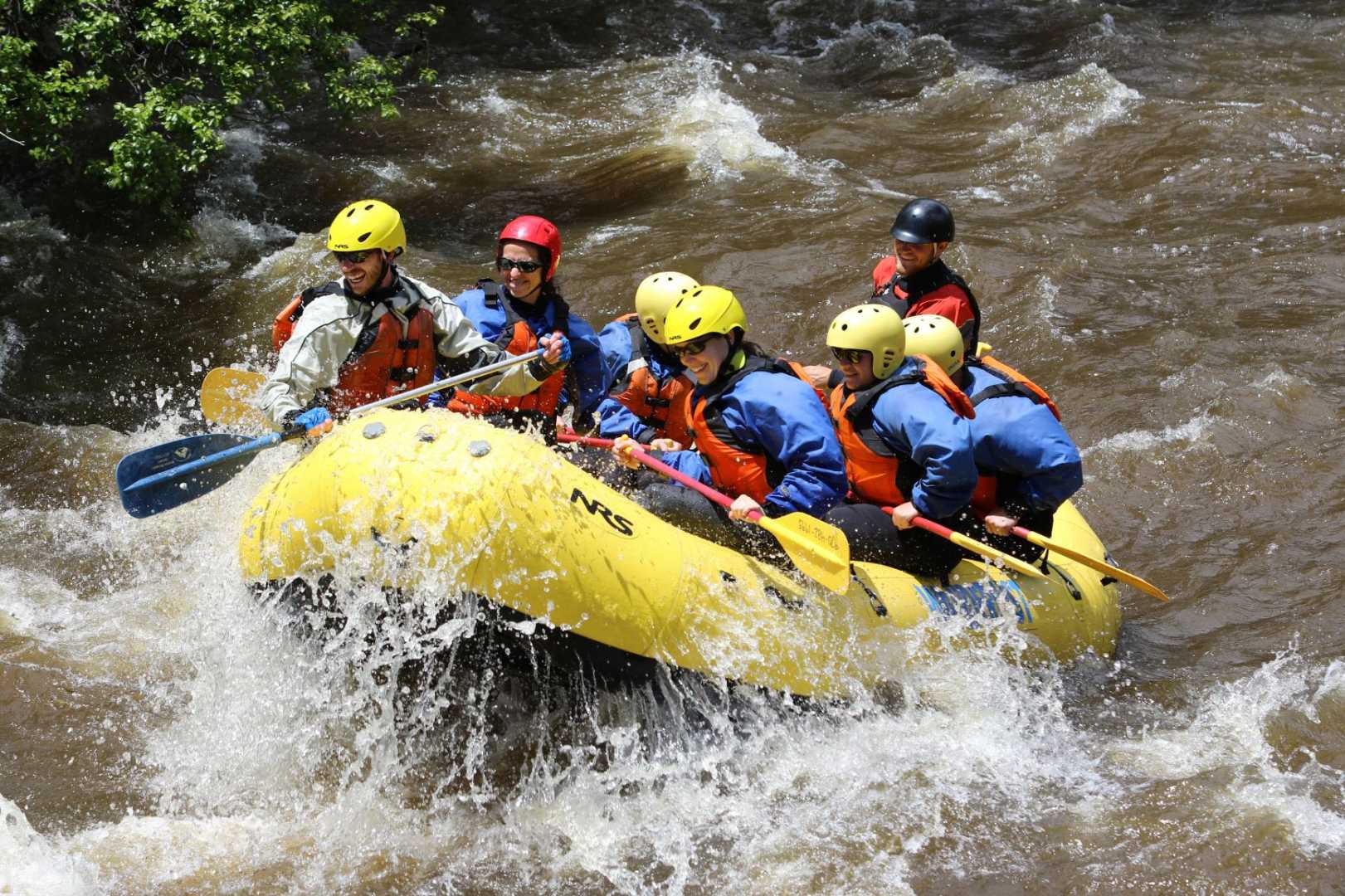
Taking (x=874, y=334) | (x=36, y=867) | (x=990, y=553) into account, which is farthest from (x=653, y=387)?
(x=36, y=867)

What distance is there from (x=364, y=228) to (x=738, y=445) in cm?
171

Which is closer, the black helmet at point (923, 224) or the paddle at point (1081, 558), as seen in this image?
the paddle at point (1081, 558)

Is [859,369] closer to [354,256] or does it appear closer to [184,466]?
[354,256]

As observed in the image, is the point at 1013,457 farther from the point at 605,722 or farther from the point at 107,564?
the point at 107,564

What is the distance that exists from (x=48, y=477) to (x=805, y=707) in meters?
4.56

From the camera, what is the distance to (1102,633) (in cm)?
575

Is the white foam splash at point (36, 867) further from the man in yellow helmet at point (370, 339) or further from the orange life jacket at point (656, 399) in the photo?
the orange life jacket at point (656, 399)

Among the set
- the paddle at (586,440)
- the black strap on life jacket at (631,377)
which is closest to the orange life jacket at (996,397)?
the black strap on life jacket at (631,377)

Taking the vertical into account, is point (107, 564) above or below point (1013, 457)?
below

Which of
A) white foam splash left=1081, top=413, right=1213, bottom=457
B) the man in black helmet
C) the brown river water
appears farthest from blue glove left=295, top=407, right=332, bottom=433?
white foam splash left=1081, top=413, right=1213, bottom=457

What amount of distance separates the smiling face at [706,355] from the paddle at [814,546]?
613 mm

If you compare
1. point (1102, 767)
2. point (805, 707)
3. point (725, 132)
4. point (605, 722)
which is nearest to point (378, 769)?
point (605, 722)

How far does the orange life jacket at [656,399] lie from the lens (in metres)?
5.93

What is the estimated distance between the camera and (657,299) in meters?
5.79
